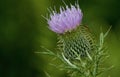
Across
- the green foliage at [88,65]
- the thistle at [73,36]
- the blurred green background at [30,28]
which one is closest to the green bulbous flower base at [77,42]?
the thistle at [73,36]

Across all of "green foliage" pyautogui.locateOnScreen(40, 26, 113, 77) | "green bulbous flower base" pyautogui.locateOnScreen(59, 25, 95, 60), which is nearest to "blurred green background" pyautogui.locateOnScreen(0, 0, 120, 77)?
"green bulbous flower base" pyautogui.locateOnScreen(59, 25, 95, 60)

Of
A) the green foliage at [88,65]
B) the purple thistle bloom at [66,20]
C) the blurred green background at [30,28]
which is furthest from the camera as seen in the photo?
the blurred green background at [30,28]

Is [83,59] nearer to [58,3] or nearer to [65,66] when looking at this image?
[65,66]

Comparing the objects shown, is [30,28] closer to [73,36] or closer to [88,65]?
[73,36]

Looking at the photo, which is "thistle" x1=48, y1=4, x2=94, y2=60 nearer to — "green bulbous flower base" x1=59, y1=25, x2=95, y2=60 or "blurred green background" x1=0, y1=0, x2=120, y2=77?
"green bulbous flower base" x1=59, y1=25, x2=95, y2=60

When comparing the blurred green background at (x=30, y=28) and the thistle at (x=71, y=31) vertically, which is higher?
the blurred green background at (x=30, y=28)

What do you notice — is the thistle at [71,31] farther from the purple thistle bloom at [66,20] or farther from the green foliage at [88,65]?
the green foliage at [88,65]

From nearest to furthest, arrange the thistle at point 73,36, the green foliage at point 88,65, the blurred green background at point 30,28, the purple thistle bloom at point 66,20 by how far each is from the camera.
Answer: the green foliage at point 88,65, the thistle at point 73,36, the purple thistle bloom at point 66,20, the blurred green background at point 30,28

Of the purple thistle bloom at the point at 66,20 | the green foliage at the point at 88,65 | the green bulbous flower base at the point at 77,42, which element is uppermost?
the purple thistle bloom at the point at 66,20
